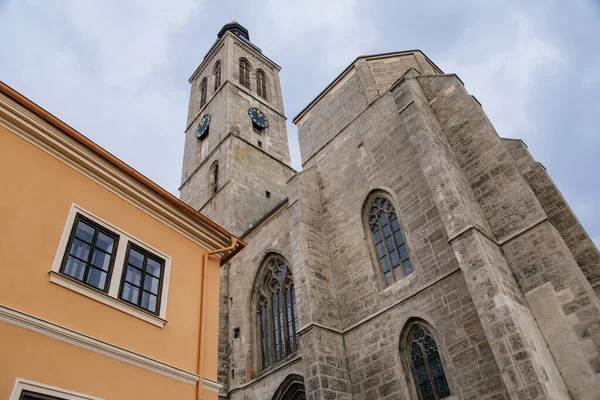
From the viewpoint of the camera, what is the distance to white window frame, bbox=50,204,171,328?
199 inches

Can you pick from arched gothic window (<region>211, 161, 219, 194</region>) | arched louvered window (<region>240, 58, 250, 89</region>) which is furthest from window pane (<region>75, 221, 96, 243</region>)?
arched louvered window (<region>240, 58, 250, 89</region>)

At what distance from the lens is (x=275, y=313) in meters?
13.2

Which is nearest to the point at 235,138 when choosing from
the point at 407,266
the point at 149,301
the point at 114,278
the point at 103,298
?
the point at 407,266

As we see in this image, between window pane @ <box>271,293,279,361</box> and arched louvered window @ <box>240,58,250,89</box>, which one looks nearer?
window pane @ <box>271,293,279,361</box>

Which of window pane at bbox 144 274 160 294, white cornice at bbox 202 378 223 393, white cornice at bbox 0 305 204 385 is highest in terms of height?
window pane at bbox 144 274 160 294

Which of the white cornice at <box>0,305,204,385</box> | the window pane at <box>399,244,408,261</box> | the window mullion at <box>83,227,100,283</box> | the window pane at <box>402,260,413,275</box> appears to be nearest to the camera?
the white cornice at <box>0,305,204,385</box>

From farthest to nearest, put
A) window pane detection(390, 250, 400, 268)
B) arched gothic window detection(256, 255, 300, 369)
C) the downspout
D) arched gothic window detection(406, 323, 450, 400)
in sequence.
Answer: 1. arched gothic window detection(256, 255, 300, 369)
2. window pane detection(390, 250, 400, 268)
3. arched gothic window detection(406, 323, 450, 400)
4. the downspout

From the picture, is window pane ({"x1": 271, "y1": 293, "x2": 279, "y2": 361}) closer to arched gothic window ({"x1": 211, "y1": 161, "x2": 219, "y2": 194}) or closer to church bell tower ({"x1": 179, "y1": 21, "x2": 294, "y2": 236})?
church bell tower ({"x1": 179, "y1": 21, "x2": 294, "y2": 236})

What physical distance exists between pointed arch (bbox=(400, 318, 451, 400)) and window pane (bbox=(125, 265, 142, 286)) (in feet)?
18.7

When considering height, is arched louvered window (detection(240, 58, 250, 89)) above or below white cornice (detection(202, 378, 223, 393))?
above

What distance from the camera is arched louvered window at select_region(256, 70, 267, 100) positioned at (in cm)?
2753

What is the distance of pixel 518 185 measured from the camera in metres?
9.16

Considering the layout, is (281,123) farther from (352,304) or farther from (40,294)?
(40,294)

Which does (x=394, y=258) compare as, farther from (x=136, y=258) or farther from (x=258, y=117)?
(x=258, y=117)
